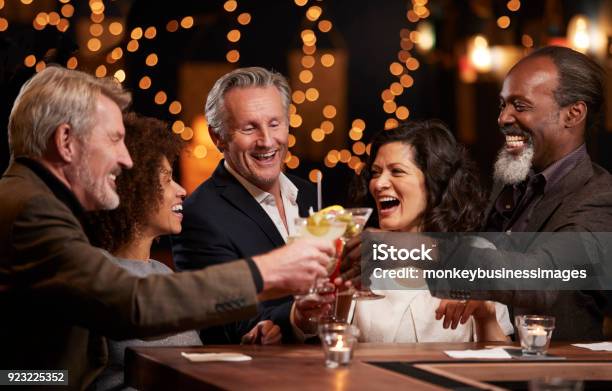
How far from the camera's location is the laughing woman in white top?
389 cm

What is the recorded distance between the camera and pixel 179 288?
286 centimetres

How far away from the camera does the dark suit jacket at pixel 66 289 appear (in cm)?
280

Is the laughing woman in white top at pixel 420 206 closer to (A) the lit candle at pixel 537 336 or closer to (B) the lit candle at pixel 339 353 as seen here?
(A) the lit candle at pixel 537 336

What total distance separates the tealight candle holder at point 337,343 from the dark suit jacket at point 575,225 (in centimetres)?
115

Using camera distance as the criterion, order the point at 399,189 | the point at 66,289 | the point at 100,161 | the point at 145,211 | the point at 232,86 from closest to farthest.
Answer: the point at 66,289
the point at 100,161
the point at 145,211
the point at 399,189
the point at 232,86

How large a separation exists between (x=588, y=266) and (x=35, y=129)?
2.24 metres

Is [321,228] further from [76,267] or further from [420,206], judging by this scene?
[420,206]

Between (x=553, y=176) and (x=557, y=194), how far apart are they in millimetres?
111

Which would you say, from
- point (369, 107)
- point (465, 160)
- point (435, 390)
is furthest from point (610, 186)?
point (369, 107)

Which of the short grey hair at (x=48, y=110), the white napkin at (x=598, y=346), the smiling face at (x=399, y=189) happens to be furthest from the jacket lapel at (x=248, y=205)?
the white napkin at (x=598, y=346)

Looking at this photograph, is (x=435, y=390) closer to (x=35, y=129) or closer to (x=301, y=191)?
(x=35, y=129)

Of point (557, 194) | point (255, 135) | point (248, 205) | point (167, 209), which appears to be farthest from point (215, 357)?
point (557, 194)

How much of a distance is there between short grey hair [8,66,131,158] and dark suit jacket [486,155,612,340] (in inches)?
72.3

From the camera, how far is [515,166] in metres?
4.38
